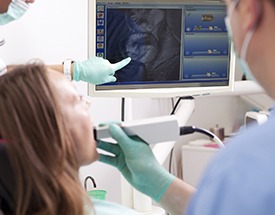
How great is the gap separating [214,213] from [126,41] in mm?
1171

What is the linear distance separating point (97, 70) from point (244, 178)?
1.06 metres

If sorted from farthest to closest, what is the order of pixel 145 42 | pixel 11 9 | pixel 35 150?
1. pixel 145 42
2. pixel 11 9
3. pixel 35 150

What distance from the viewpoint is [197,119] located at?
3.08m

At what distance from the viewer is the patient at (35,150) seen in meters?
1.12

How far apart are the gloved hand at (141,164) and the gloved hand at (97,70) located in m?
0.47

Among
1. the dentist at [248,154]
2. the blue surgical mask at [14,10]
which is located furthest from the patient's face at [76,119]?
the blue surgical mask at [14,10]

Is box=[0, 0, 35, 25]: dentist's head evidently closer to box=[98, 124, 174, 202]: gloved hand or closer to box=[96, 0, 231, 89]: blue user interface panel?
box=[96, 0, 231, 89]: blue user interface panel

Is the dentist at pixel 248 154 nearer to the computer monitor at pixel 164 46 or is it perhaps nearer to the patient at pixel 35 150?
the patient at pixel 35 150

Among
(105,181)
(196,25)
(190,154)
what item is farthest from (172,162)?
(196,25)

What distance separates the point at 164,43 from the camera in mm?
1998

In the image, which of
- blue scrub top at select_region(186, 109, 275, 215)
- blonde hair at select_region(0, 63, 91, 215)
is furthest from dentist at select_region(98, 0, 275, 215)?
blonde hair at select_region(0, 63, 91, 215)

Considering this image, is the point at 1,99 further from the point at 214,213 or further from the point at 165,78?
the point at 165,78

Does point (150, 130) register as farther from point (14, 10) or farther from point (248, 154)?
point (14, 10)

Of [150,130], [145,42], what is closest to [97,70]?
[145,42]
